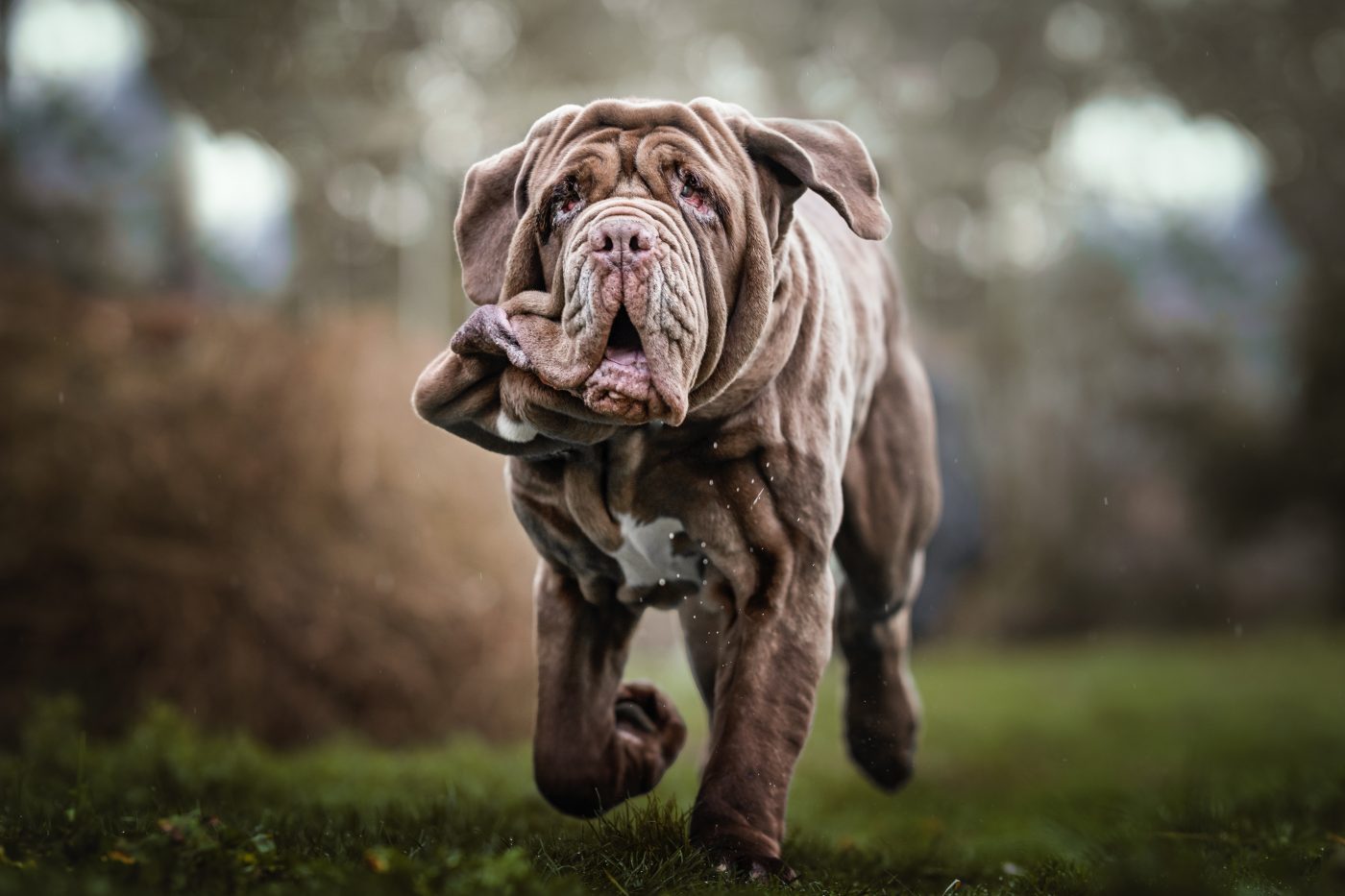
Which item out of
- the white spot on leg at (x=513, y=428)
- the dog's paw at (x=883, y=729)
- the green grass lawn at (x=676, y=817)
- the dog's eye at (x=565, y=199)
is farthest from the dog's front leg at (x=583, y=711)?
the dog's eye at (x=565, y=199)

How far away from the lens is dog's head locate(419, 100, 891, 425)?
2.90m

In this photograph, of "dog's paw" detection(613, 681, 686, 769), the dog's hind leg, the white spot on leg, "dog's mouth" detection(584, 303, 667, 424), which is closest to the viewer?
"dog's mouth" detection(584, 303, 667, 424)

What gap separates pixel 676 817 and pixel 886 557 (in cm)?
131

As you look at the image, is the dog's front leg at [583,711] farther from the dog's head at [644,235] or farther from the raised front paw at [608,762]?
the dog's head at [644,235]

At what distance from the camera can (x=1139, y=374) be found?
55.1ft

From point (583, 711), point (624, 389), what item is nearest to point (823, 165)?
point (624, 389)

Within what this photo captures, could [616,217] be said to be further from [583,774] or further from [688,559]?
[583,774]

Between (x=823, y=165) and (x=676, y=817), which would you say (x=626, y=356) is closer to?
→ (x=823, y=165)

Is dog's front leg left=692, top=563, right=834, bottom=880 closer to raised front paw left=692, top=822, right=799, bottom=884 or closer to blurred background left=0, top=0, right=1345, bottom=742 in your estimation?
raised front paw left=692, top=822, right=799, bottom=884

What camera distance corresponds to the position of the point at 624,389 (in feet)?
9.49

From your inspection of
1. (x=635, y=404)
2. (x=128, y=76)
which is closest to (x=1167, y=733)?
(x=635, y=404)

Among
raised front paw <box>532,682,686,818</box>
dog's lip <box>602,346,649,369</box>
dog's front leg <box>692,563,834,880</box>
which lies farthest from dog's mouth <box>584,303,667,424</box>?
raised front paw <box>532,682,686,818</box>

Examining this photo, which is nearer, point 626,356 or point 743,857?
point 626,356

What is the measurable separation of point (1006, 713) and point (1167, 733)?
1.21 meters
